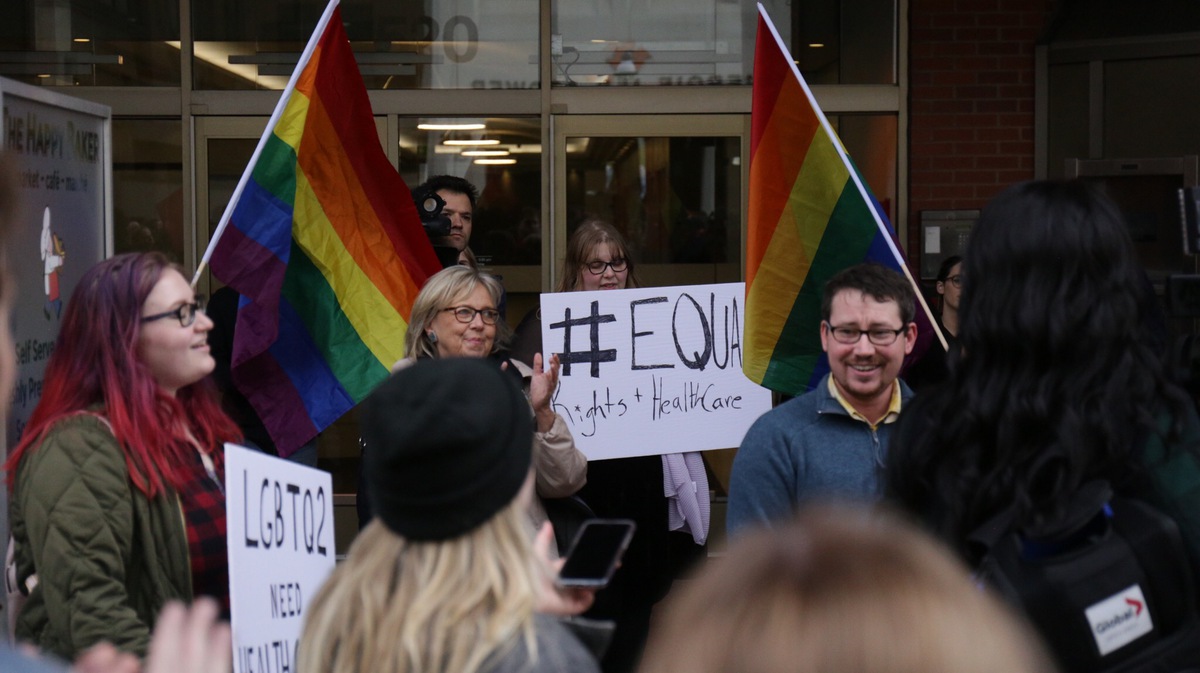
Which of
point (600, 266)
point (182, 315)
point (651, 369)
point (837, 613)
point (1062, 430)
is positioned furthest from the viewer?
point (600, 266)

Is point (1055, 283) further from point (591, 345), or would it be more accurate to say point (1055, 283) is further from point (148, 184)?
point (148, 184)

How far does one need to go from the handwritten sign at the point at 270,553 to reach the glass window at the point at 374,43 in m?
4.37

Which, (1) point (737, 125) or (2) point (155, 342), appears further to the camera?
(1) point (737, 125)

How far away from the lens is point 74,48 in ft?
23.5

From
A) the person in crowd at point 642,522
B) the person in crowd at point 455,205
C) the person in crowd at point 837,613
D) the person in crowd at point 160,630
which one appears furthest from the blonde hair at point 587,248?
the person in crowd at point 837,613

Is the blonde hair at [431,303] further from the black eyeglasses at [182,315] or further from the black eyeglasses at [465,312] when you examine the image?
the black eyeglasses at [182,315]

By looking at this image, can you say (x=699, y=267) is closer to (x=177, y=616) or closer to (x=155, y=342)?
(x=155, y=342)

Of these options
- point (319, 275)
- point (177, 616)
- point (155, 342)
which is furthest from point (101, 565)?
point (319, 275)

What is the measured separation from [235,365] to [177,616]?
3013 millimetres

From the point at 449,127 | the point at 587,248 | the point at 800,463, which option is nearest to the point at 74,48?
the point at 449,127

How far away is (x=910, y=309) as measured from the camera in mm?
3451

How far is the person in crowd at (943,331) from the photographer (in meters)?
4.99

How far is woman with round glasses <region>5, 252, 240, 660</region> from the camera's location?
2797 mm

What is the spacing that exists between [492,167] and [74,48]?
7.94 feet
